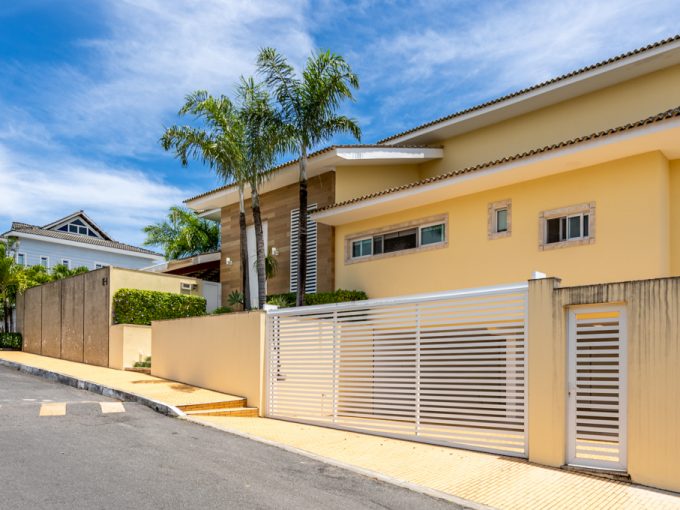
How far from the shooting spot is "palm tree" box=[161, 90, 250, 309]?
60.1ft

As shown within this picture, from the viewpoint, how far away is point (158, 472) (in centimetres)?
806

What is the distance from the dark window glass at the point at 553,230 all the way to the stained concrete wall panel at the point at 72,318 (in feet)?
52.8

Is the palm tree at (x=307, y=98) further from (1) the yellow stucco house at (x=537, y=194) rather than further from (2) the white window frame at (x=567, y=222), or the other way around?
(2) the white window frame at (x=567, y=222)

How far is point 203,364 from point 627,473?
36.3 feet

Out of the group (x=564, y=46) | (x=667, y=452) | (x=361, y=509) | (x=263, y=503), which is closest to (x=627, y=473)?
(x=667, y=452)

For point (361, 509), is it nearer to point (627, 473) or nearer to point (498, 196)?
point (627, 473)

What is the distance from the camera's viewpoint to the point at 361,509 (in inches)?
277

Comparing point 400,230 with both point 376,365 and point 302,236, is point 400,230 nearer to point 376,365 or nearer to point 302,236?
point 302,236

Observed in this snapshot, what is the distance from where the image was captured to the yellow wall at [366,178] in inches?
764

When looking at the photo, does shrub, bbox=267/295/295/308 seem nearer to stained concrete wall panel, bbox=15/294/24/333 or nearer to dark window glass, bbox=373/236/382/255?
dark window glass, bbox=373/236/382/255

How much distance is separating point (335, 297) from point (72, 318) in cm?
1123

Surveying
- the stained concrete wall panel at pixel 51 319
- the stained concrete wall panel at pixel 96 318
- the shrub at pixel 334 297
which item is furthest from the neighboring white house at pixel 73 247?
the shrub at pixel 334 297

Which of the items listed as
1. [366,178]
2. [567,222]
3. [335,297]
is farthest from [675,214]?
[366,178]

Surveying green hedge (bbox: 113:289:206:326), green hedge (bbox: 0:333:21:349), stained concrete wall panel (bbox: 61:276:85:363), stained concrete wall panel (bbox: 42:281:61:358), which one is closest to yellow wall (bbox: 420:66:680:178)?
green hedge (bbox: 113:289:206:326)
